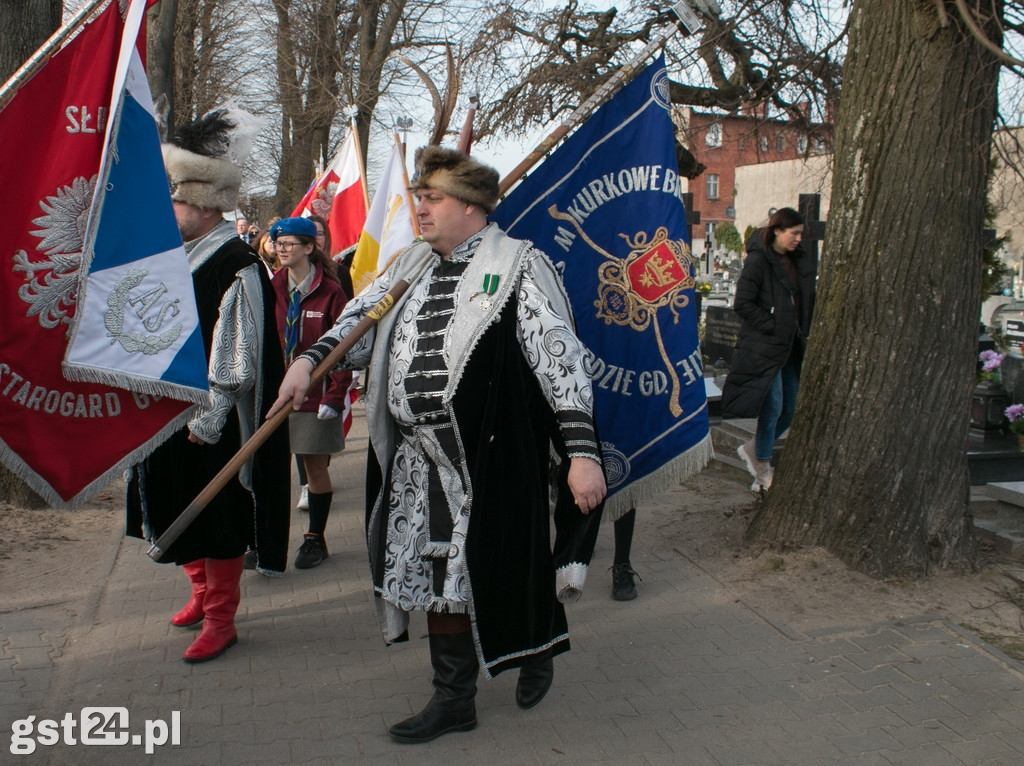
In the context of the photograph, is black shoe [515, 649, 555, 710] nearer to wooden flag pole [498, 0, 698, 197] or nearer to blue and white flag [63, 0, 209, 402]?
blue and white flag [63, 0, 209, 402]

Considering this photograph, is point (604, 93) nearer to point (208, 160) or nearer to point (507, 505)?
point (208, 160)

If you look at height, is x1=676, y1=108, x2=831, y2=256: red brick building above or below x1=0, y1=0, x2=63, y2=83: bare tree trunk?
below

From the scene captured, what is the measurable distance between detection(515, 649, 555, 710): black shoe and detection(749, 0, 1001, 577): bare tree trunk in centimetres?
178

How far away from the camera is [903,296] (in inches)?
177

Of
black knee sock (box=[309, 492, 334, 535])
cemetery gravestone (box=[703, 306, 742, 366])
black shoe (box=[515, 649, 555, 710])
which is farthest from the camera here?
cemetery gravestone (box=[703, 306, 742, 366])

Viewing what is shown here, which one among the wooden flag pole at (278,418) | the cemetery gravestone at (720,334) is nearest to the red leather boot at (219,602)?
the wooden flag pole at (278,418)

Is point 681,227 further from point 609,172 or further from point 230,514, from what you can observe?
point 230,514

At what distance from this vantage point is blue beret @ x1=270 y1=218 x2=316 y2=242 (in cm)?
538

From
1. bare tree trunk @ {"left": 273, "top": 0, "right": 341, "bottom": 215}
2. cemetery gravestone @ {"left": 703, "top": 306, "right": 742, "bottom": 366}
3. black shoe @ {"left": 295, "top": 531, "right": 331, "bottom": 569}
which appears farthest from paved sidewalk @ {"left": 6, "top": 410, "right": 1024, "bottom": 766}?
bare tree trunk @ {"left": 273, "top": 0, "right": 341, "bottom": 215}

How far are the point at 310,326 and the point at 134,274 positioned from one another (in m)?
2.20

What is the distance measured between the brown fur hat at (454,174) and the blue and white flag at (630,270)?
31.1 inches

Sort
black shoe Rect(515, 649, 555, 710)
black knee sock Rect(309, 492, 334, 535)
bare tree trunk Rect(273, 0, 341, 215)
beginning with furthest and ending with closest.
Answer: bare tree trunk Rect(273, 0, 341, 215) < black knee sock Rect(309, 492, 334, 535) < black shoe Rect(515, 649, 555, 710)

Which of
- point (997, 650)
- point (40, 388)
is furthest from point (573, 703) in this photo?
point (40, 388)

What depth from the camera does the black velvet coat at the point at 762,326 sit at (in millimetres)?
6008
